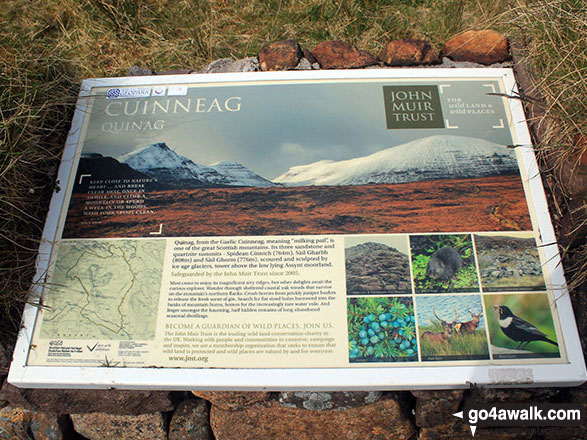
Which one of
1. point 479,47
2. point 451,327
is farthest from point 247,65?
point 451,327

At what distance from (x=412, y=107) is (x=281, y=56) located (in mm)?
899

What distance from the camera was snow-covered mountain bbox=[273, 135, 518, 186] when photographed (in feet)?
6.42

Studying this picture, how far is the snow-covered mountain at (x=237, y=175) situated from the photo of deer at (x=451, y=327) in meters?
0.92

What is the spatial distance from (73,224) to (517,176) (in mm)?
2173

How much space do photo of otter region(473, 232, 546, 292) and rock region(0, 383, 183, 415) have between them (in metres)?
1.52

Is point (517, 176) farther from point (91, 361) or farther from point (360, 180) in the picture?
point (91, 361)

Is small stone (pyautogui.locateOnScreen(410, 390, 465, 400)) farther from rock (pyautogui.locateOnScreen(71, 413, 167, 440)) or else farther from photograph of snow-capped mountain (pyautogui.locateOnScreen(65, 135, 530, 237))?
rock (pyautogui.locateOnScreen(71, 413, 167, 440))

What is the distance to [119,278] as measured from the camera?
5.95ft

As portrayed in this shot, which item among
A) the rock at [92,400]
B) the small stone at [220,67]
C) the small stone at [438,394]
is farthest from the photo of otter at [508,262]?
the small stone at [220,67]

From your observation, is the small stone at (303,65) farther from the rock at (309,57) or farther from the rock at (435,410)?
the rock at (435,410)

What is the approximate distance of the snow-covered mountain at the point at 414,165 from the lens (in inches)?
77.1

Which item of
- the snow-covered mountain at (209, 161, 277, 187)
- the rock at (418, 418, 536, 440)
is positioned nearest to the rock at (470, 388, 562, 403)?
the rock at (418, 418, 536, 440)

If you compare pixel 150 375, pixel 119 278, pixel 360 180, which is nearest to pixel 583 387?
pixel 360 180

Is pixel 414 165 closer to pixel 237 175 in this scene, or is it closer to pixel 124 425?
pixel 237 175
